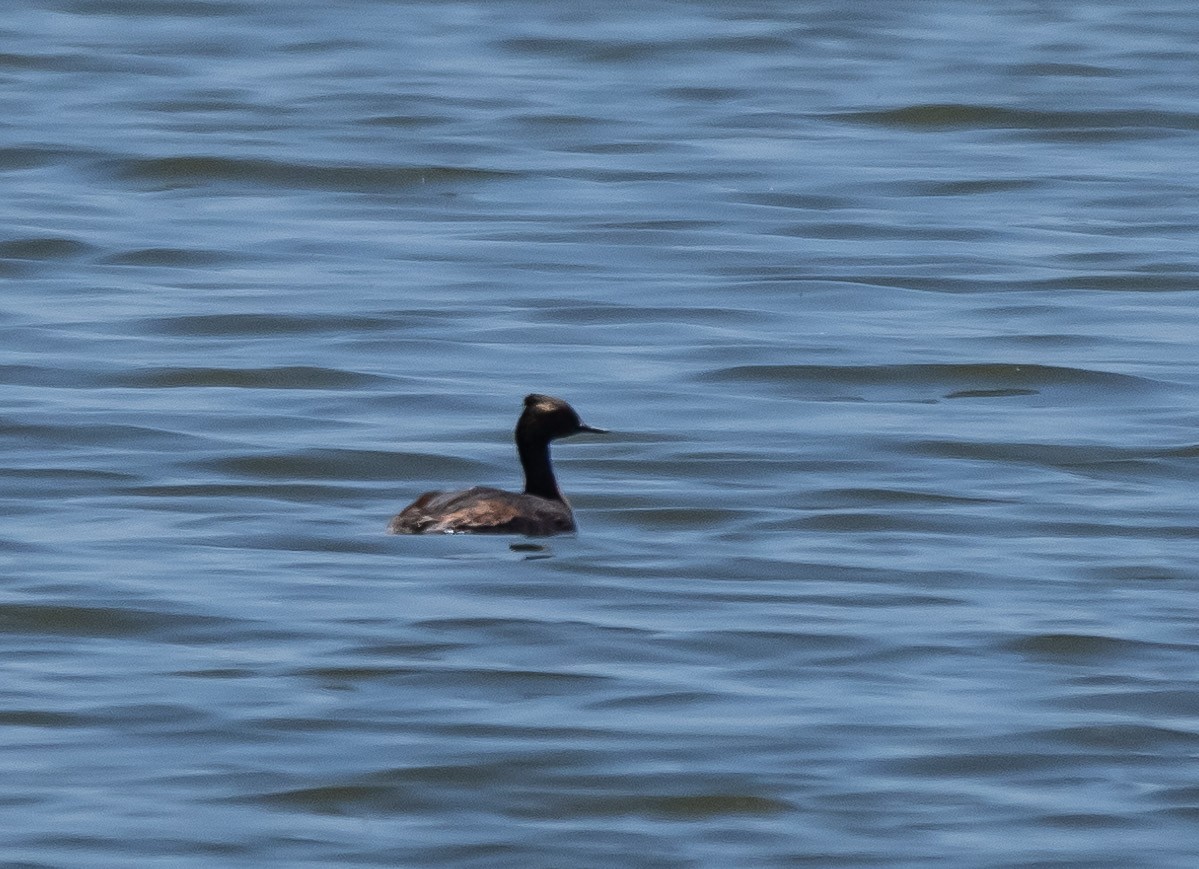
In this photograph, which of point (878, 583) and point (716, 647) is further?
point (878, 583)

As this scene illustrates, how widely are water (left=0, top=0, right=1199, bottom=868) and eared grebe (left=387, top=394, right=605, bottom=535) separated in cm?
9

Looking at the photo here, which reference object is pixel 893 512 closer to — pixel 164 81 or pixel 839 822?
pixel 839 822

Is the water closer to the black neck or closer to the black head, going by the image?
the black neck

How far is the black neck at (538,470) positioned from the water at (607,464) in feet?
0.71

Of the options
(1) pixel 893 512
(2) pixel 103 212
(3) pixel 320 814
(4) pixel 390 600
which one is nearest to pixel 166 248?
(2) pixel 103 212

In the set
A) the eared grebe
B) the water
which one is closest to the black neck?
the eared grebe

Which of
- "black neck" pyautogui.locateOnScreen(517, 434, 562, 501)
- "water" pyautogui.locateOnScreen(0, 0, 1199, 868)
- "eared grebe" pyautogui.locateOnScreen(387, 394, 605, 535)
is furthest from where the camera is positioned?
"black neck" pyautogui.locateOnScreen(517, 434, 562, 501)

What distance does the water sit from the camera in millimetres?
8258

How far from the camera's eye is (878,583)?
10750 millimetres

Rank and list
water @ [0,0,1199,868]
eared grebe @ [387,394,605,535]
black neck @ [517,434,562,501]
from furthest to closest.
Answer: black neck @ [517,434,562,501], eared grebe @ [387,394,605,535], water @ [0,0,1199,868]

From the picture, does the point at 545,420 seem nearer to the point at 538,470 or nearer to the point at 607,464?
the point at 538,470

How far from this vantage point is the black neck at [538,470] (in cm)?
1162

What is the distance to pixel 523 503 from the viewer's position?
11297 millimetres

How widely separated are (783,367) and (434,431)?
2.20 meters
